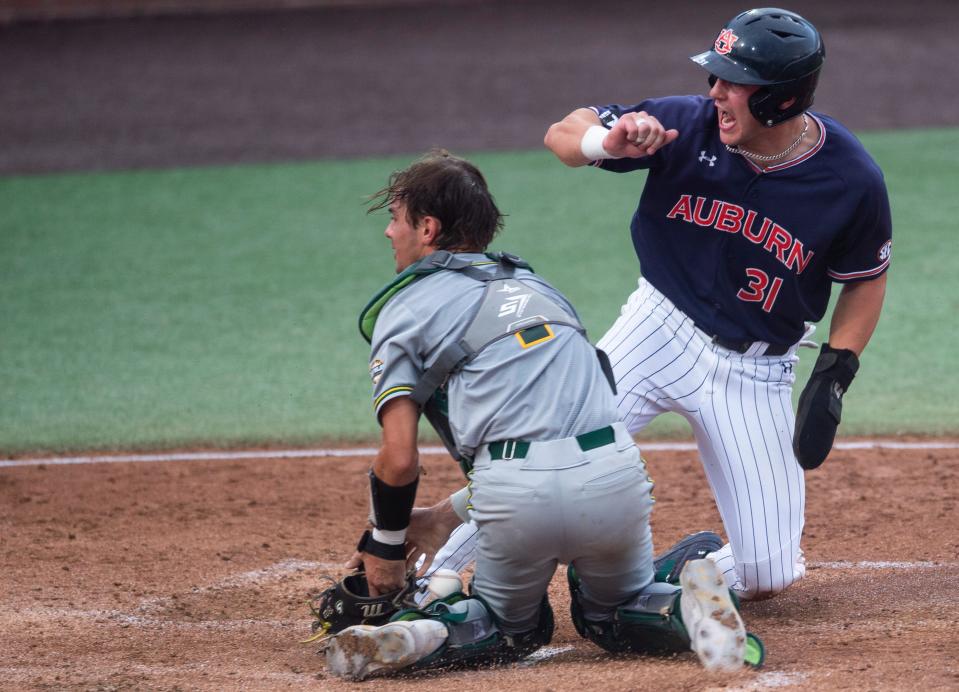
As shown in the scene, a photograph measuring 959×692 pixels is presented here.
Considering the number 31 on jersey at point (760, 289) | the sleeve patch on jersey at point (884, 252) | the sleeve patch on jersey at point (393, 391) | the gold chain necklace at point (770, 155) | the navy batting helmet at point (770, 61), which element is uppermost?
the navy batting helmet at point (770, 61)

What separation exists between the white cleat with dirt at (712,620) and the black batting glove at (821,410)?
76 cm

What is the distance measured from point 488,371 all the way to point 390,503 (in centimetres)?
42

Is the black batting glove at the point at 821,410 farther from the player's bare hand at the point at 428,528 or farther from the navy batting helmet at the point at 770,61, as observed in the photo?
the player's bare hand at the point at 428,528

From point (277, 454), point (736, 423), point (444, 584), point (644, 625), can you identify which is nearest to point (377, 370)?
point (444, 584)

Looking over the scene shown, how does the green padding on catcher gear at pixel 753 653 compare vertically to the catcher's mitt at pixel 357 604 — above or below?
above

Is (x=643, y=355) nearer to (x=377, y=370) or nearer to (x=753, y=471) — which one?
(x=753, y=471)

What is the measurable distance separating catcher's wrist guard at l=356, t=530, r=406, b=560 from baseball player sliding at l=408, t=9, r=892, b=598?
11.0 inches

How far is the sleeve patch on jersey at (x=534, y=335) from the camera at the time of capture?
3.16 m

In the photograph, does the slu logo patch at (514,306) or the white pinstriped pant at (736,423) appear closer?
the slu logo patch at (514,306)

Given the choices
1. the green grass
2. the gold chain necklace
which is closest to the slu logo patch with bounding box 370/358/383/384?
the gold chain necklace

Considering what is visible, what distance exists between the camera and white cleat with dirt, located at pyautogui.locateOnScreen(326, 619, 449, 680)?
3.11 meters

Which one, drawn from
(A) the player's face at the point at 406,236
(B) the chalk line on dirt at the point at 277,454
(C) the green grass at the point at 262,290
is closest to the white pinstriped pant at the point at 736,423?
(A) the player's face at the point at 406,236

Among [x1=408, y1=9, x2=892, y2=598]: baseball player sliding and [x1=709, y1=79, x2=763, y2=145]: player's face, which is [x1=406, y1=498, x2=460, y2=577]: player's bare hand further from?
[x1=709, y1=79, x2=763, y2=145]: player's face

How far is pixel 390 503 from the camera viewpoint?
10.5 ft
